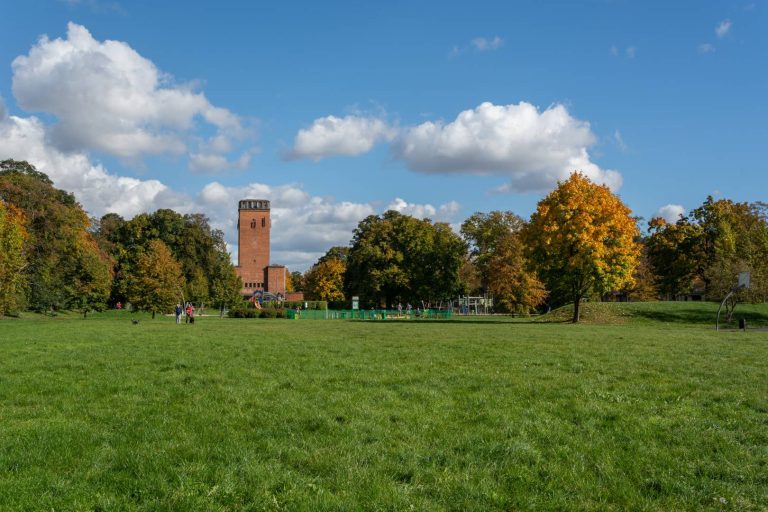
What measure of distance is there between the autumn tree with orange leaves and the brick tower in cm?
10065

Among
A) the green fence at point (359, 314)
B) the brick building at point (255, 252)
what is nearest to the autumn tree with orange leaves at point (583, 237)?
the green fence at point (359, 314)

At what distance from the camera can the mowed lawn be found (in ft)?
21.9

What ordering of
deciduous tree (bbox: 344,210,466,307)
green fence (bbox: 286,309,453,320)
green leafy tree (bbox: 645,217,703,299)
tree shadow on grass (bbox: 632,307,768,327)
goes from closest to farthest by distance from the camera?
tree shadow on grass (bbox: 632,307,768,327), green fence (bbox: 286,309,453,320), green leafy tree (bbox: 645,217,703,299), deciduous tree (bbox: 344,210,466,307)

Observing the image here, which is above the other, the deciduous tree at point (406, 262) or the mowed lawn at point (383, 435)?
the deciduous tree at point (406, 262)

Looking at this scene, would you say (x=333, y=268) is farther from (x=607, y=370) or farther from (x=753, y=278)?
(x=607, y=370)

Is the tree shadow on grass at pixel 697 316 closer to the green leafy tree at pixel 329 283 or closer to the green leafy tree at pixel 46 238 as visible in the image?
the green leafy tree at pixel 46 238

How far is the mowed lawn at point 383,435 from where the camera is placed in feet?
21.9

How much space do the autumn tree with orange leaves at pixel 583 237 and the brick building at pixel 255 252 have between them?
325ft

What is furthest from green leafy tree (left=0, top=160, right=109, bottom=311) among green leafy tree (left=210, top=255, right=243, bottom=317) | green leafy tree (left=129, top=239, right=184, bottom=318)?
green leafy tree (left=210, top=255, right=243, bottom=317)

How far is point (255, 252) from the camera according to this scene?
140625mm

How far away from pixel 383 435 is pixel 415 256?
7310 cm

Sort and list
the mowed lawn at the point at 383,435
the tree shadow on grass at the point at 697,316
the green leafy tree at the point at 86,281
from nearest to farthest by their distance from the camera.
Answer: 1. the mowed lawn at the point at 383,435
2. the tree shadow on grass at the point at 697,316
3. the green leafy tree at the point at 86,281

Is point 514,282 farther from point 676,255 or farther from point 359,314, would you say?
point 676,255

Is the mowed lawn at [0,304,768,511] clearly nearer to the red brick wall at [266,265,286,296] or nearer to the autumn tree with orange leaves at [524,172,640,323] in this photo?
the autumn tree with orange leaves at [524,172,640,323]
